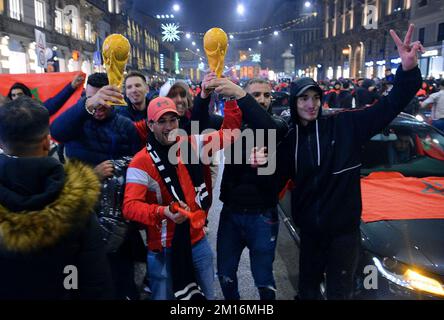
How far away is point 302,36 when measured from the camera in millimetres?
79812

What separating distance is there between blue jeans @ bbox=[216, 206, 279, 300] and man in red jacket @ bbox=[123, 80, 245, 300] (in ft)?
1.26

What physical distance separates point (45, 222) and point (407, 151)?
4.10 m

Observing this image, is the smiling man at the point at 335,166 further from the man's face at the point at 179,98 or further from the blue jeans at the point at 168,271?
the man's face at the point at 179,98

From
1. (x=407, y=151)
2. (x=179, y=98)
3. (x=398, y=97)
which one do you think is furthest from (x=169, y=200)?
(x=407, y=151)

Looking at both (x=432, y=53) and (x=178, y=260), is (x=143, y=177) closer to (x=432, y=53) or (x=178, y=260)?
(x=178, y=260)

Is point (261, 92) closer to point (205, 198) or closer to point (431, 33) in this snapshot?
point (205, 198)

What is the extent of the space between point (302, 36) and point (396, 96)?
270 ft

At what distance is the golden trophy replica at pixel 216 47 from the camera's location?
2709 mm

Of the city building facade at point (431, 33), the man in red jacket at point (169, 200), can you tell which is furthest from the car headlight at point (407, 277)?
the city building facade at point (431, 33)

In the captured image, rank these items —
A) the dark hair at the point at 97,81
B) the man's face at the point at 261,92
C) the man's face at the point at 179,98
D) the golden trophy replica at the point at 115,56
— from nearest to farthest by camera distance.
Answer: the golden trophy replica at the point at 115,56 < the man's face at the point at 261,92 < the dark hair at the point at 97,81 < the man's face at the point at 179,98

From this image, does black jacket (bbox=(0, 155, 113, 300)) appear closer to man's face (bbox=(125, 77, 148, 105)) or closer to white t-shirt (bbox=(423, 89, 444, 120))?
man's face (bbox=(125, 77, 148, 105))

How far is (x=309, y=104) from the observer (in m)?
2.80

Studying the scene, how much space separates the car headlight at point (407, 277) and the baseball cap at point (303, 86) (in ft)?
4.33
